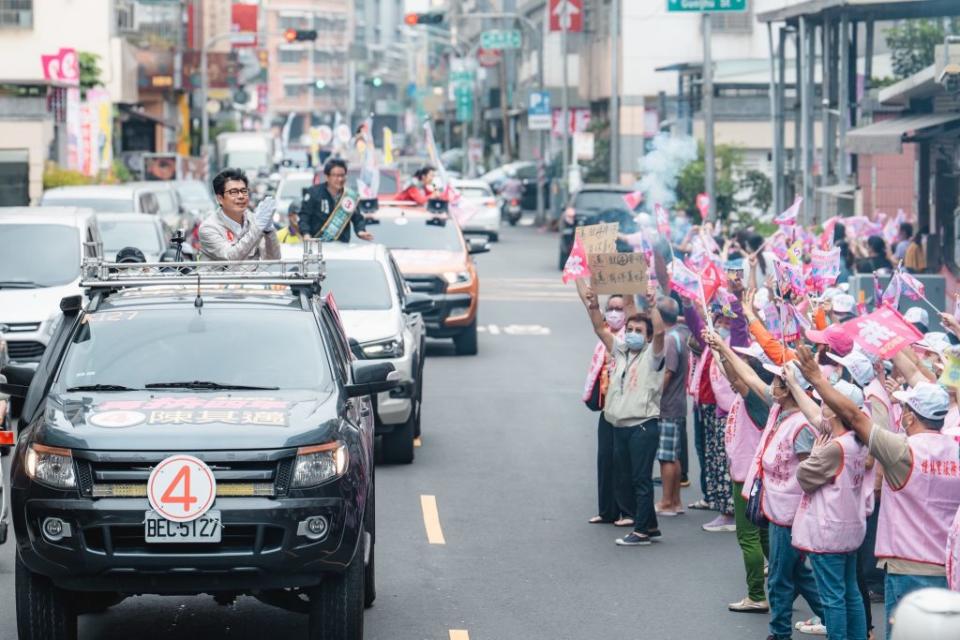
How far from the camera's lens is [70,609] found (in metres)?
8.26

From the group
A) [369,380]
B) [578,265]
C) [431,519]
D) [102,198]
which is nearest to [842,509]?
[369,380]

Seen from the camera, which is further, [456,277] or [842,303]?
[456,277]

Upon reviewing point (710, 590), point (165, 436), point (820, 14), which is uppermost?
point (820, 14)

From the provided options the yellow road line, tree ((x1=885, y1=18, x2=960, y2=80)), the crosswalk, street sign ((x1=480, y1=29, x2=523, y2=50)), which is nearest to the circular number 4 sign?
the yellow road line

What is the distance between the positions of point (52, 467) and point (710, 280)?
5.37 metres

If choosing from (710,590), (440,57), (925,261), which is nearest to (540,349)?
(925,261)

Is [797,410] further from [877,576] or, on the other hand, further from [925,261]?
[925,261]

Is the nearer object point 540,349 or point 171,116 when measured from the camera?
point 540,349

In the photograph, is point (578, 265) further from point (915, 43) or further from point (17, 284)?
point (915, 43)

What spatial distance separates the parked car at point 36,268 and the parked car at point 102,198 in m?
7.28

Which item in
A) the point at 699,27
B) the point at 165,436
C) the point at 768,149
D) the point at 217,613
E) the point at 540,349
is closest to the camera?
the point at 165,436

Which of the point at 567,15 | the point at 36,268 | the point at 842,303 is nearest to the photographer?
the point at 842,303

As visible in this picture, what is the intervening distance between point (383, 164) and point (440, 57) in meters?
92.5

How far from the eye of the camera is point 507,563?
36.8 feet
